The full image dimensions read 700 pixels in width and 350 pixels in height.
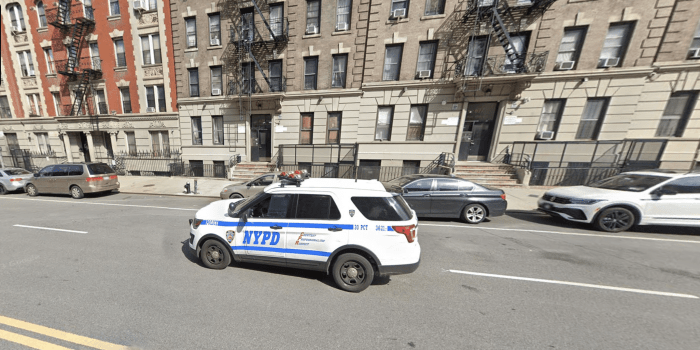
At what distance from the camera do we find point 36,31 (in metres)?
17.0

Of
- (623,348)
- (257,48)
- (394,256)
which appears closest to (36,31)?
(257,48)

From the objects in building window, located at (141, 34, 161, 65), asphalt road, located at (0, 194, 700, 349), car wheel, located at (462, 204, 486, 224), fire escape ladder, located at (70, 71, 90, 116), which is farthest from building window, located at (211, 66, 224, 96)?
car wheel, located at (462, 204, 486, 224)

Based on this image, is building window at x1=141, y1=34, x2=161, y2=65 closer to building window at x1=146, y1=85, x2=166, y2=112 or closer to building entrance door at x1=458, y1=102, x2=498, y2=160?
building window at x1=146, y1=85, x2=166, y2=112

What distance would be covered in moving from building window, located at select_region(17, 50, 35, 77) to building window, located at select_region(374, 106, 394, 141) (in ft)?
97.0

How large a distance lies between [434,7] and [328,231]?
14005mm

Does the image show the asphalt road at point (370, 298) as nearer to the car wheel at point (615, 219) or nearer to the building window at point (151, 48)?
the car wheel at point (615, 219)

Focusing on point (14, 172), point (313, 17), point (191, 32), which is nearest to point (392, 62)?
point (313, 17)

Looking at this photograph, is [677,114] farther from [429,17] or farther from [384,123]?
[384,123]

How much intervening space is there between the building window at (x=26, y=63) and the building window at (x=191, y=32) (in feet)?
52.5

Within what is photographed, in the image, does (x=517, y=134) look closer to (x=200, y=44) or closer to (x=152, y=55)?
(x=200, y=44)

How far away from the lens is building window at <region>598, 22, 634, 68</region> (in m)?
→ 10.3

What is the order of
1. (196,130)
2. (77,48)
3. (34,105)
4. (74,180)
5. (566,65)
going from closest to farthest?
(74,180)
(566,65)
(196,130)
(77,48)
(34,105)

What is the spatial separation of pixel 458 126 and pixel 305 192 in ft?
37.7

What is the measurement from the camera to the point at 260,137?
14.7 m
